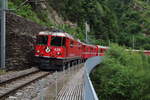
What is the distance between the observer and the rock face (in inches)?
603

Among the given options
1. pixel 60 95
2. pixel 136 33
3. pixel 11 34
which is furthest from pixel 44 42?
pixel 136 33

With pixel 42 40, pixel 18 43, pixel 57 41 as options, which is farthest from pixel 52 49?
pixel 18 43

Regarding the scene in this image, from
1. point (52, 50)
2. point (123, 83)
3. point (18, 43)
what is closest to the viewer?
point (18, 43)

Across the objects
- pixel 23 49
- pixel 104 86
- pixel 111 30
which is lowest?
pixel 104 86

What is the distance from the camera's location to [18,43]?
644 inches

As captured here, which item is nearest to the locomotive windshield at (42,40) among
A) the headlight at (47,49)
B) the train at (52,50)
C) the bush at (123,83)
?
the train at (52,50)

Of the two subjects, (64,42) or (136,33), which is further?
(136,33)

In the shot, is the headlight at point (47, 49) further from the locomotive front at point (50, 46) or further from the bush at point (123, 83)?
the bush at point (123, 83)

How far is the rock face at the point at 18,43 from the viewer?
15.3 meters

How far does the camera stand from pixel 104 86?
26.2m

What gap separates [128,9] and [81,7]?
173 ft

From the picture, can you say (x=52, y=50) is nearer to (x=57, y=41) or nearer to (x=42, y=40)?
(x=57, y=41)

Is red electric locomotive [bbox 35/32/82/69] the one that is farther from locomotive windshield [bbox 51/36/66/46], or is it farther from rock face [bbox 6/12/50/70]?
rock face [bbox 6/12/50/70]

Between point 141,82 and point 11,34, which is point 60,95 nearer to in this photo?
point 11,34
